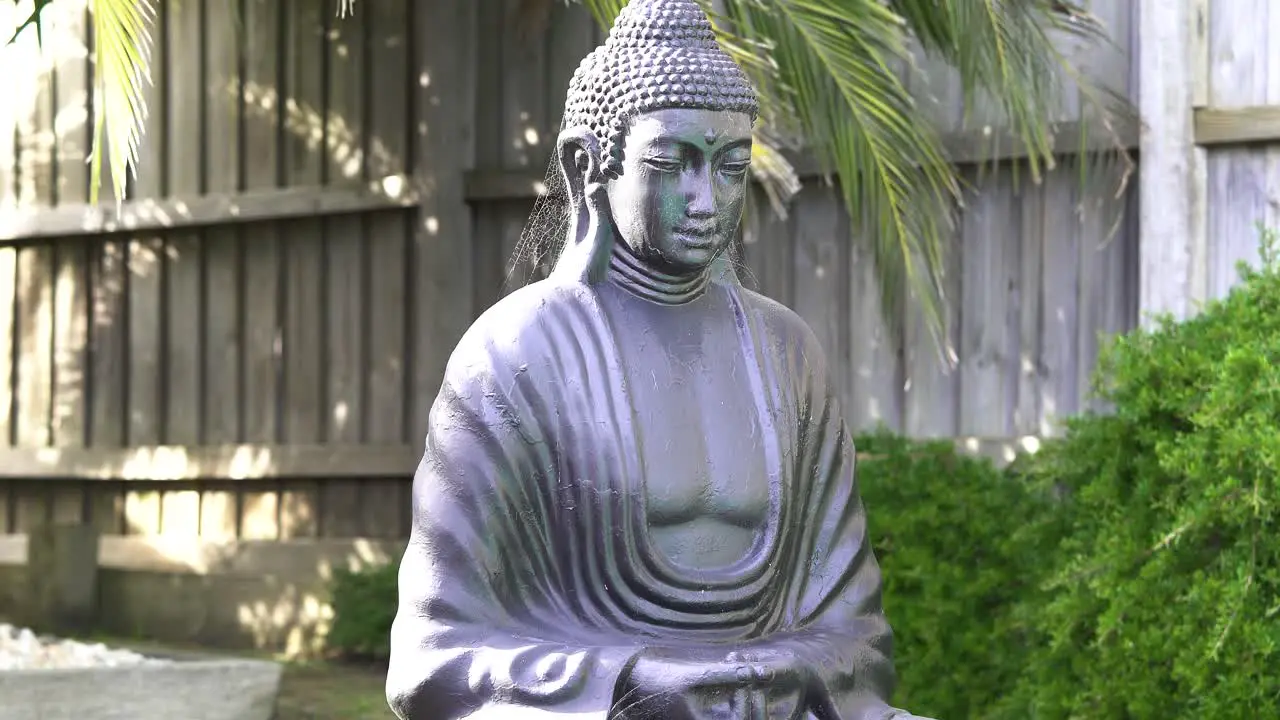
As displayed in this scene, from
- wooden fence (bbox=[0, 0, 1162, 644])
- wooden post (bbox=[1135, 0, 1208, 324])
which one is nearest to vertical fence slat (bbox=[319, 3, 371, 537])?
wooden fence (bbox=[0, 0, 1162, 644])

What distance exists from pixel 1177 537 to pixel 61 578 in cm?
596

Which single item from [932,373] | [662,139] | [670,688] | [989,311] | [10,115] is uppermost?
[10,115]

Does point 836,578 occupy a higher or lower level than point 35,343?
lower

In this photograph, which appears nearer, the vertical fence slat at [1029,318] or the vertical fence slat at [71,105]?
the vertical fence slat at [1029,318]

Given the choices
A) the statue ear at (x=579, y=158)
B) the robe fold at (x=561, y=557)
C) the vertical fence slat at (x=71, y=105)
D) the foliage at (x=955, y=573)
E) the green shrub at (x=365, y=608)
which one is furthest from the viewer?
the vertical fence slat at (x=71, y=105)

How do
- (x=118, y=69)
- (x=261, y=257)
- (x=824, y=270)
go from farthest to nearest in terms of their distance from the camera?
(x=261, y=257) < (x=824, y=270) < (x=118, y=69)

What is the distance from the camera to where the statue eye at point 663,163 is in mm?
2836

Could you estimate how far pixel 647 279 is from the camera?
9.68 feet

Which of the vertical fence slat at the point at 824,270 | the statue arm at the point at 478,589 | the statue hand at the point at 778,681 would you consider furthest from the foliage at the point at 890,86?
the statue hand at the point at 778,681

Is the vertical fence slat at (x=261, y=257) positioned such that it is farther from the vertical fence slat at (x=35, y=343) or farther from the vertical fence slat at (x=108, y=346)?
the vertical fence slat at (x=35, y=343)

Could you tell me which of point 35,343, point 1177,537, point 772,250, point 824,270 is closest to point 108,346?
point 35,343

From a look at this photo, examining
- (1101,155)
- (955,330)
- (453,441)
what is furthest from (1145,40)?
(453,441)

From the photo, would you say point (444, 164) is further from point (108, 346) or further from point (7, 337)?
point (7, 337)

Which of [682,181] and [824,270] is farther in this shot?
[824,270]
